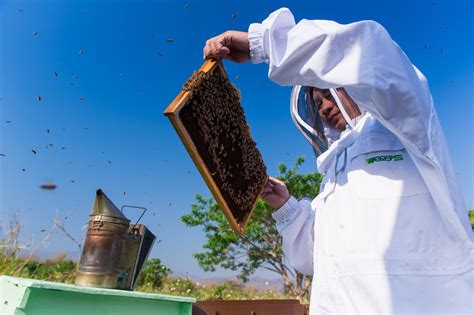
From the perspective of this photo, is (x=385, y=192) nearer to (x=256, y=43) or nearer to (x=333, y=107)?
(x=333, y=107)

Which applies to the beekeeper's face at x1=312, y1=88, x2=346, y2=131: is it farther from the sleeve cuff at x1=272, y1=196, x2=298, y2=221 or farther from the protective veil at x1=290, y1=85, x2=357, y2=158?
the sleeve cuff at x1=272, y1=196, x2=298, y2=221

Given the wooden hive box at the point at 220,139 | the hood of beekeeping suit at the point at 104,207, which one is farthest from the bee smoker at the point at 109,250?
the wooden hive box at the point at 220,139

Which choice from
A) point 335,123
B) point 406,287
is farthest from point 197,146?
point 406,287

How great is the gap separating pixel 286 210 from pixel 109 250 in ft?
3.88

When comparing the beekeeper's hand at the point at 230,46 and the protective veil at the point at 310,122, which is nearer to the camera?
the beekeeper's hand at the point at 230,46

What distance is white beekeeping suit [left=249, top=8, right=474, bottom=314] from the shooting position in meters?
1.61

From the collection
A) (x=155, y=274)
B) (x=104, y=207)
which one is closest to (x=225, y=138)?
(x=104, y=207)

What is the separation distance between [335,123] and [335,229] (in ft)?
2.65

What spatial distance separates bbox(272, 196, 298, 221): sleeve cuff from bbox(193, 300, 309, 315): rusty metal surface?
2.94 ft

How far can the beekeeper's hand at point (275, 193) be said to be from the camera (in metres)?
2.73

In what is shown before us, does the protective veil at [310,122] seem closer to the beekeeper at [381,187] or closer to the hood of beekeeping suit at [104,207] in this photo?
the beekeeper at [381,187]

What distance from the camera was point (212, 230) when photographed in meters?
14.4

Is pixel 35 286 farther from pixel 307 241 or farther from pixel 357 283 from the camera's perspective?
pixel 307 241

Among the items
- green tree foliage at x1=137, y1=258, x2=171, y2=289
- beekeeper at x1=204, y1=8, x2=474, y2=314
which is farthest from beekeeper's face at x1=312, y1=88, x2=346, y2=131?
green tree foliage at x1=137, y1=258, x2=171, y2=289
